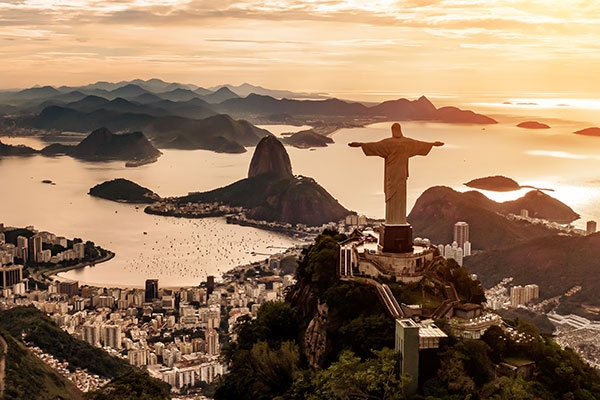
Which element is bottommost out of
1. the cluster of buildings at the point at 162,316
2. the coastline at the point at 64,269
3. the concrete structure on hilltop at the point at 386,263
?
the coastline at the point at 64,269

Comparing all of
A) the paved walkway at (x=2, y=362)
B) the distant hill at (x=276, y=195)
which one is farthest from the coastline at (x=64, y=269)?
the paved walkway at (x=2, y=362)

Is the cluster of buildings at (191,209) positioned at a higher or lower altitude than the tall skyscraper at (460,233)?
lower

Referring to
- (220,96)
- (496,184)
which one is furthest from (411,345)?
(220,96)

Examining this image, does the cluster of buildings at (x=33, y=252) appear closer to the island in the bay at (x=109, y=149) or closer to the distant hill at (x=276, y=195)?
the distant hill at (x=276, y=195)

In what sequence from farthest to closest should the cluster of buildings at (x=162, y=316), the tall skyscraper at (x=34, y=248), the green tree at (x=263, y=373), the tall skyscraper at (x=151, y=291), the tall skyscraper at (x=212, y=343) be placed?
the tall skyscraper at (x=34, y=248) < the tall skyscraper at (x=151, y=291) < the tall skyscraper at (x=212, y=343) < the cluster of buildings at (x=162, y=316) < the green tree at (x=263, y=373)

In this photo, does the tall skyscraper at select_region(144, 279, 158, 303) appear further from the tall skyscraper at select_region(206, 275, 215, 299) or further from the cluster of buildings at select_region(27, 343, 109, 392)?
the cluster of buildings at select_region(27, 343, 109, 392)

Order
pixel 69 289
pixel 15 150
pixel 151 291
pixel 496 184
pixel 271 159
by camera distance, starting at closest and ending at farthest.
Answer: pixel 151 291
pixel 69 289
pixel 496 184
pixel 271 159
pixel 15 150

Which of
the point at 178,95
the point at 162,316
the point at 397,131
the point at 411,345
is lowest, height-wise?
the point at 162,316

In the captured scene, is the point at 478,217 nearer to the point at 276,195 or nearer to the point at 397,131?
the point at 276,195
